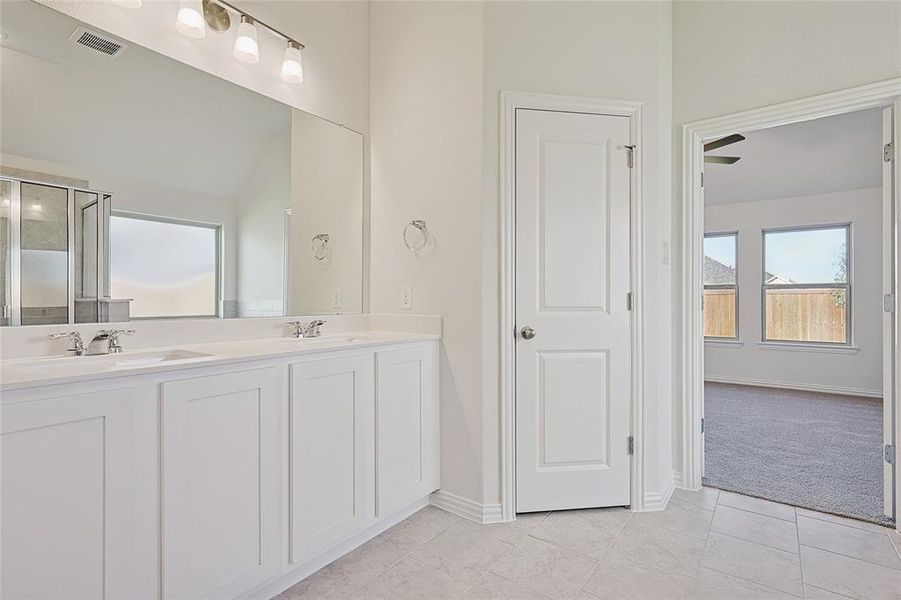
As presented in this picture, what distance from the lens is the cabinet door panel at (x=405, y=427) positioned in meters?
2.09

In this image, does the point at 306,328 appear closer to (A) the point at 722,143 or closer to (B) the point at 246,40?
(B) the point at 246,40

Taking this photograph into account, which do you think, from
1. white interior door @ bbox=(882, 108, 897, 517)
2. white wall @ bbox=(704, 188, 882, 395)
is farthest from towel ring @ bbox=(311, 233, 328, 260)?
white wall @ bbox=(704, 188, 882, 395)

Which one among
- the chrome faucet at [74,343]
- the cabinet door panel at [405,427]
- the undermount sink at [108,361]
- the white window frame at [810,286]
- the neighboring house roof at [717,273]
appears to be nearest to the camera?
the undermount sink at [108,361]

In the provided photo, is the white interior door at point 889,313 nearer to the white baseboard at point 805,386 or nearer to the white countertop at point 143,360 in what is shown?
the white countertop at point 143,360

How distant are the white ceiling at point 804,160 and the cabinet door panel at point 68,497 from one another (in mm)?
5246

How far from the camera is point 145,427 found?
1269 millimetres

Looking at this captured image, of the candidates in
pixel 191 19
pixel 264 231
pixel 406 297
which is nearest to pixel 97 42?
pixel 191 19

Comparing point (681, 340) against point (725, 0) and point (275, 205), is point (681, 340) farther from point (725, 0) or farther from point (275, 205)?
point (275, 205)

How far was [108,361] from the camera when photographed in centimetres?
153

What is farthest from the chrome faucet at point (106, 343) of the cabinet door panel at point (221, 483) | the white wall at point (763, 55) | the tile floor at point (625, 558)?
the white wall at point (763, 55)

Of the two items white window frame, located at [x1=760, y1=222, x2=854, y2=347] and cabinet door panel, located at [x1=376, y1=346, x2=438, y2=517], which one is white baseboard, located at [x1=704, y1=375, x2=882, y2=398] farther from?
cabinet door panel, located at [x1=376, y1=346, x2=438, y2=517]

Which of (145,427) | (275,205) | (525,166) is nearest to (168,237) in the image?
(275,205)

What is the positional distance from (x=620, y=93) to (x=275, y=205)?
6.16 feet

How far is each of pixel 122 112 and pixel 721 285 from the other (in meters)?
6.76
